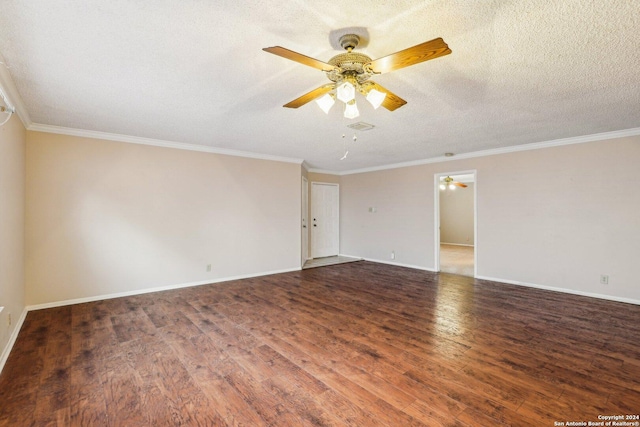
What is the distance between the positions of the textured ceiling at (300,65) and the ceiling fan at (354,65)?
Answer: 0.16m

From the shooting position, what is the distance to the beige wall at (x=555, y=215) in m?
4.08

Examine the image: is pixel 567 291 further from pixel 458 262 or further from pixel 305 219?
pixel 305 219

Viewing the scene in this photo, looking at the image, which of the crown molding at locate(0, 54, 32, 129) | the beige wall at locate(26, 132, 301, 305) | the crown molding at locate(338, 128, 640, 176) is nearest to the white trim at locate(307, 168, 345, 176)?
the beige wall at locate(26, 132, 301, 305)

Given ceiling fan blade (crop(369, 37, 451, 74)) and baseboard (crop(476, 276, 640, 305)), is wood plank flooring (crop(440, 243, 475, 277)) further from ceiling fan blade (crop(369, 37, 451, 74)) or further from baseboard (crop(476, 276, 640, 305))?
ceiling fan blade (crop(369, 37, 451, 74))

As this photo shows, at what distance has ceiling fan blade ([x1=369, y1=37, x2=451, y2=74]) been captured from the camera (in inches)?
60.6

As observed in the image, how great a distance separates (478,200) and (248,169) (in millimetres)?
4505

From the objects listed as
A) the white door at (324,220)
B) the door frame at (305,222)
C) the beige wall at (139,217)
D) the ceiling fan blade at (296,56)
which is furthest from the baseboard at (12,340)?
the white door at (324,220)

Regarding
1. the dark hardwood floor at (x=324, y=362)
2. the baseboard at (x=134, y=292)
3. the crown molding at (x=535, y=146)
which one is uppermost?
the crown molding at (x=535, y=146)

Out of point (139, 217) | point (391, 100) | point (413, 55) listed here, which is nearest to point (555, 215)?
point (391, 100)

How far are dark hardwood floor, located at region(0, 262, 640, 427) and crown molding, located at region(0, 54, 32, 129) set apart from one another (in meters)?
2.38

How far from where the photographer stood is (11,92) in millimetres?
2670

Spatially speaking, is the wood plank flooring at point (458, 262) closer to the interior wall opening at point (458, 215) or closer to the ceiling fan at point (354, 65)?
the interior wall opening at point (458, 215)

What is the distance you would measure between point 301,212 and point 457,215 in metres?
7.50

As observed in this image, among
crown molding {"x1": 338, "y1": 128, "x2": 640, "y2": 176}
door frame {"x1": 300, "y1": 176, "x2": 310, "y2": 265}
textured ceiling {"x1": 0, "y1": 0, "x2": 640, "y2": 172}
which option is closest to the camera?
textured ceiling {"x1": 0, "y1": 0, "x2": 640, "y2": 172}
